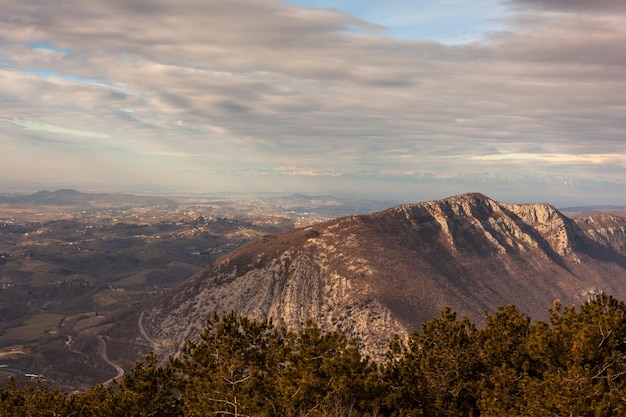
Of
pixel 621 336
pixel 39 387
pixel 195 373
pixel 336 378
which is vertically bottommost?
pixel 39 387

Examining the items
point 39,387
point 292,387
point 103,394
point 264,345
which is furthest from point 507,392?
point 39,387

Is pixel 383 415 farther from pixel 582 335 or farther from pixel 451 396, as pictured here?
pixel 582 335

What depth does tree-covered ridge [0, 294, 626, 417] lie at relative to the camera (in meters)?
39.8

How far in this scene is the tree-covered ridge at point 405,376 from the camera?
39.8 metres

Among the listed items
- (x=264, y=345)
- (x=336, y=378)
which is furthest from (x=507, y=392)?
(x=264, y=345)

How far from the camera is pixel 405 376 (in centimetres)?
5231

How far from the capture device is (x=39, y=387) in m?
54.2

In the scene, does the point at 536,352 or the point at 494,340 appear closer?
the point at 536,352

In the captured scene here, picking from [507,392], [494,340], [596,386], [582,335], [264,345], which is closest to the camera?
[596,386]

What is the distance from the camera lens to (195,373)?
50.5 m

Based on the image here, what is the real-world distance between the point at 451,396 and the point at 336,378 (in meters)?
16.5

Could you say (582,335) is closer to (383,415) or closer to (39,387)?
(383,415)

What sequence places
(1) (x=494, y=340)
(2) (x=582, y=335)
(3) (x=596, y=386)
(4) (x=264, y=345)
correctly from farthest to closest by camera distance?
(4) (x=264, y=345) < (1) (x=494, y=340) < (2) (x=582, y=335) < (3) (x=596, y=386)

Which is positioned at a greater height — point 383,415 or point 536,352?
point 536,352
